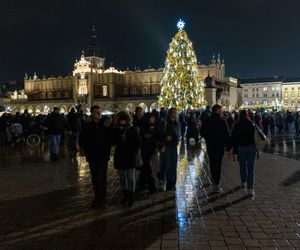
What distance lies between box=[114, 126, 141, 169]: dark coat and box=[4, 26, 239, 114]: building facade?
72.1 m

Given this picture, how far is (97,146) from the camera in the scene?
680 cm

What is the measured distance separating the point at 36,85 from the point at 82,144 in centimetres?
10819

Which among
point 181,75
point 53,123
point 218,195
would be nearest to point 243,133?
point 218,195

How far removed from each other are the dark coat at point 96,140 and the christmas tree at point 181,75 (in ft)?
77.1

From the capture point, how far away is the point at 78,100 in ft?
305

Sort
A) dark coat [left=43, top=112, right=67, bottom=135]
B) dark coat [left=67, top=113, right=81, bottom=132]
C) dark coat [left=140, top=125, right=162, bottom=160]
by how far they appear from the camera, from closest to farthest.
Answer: dark coat [left=140, top=125, right=162, bottom=160], dark coat [left=43, top=112, right=67, bottom=135], dark coat [left=67, top=113, right=81, bottom=132]

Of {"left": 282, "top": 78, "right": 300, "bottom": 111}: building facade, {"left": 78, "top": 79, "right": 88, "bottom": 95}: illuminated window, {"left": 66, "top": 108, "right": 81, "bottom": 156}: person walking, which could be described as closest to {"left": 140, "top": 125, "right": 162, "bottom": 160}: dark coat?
{"left": 66, "top": 108, "right": 81, "bottom": 156}: person walking

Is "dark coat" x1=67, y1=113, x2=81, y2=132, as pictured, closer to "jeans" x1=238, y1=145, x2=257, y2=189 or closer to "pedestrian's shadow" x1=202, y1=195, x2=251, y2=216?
"jeans" x1=238, y1=145, x2=257, y2=189

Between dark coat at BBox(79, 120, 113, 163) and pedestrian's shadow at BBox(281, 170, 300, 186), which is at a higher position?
dark coat at BBox(79, 120, 113, 163)

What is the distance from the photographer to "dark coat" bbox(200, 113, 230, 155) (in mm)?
8195

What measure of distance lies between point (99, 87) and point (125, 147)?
90.2m

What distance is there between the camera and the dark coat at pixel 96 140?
6.80m

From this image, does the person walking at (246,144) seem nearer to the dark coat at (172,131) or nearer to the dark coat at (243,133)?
the dark coat at (243,133)

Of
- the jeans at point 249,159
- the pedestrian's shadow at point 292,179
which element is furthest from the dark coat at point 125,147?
the pedestrian's shadow at point 292,179
